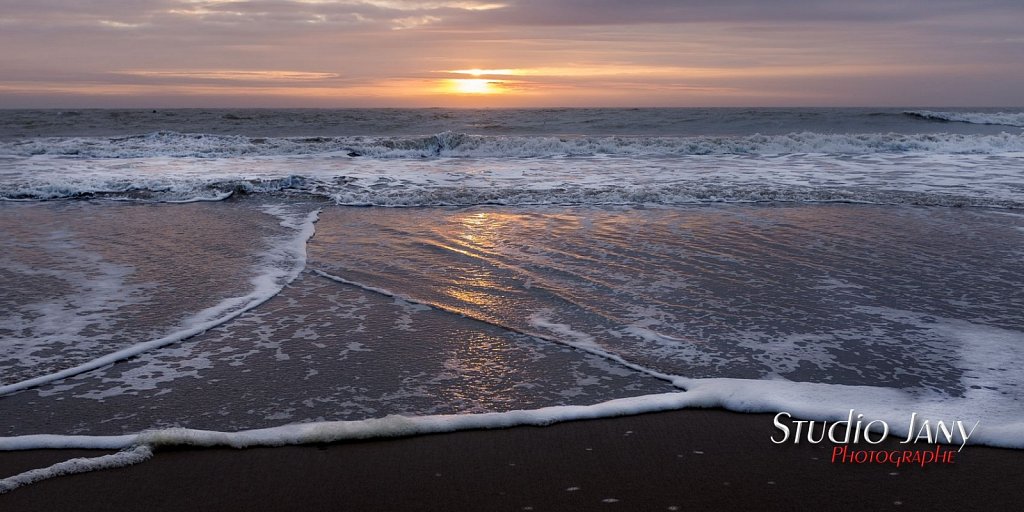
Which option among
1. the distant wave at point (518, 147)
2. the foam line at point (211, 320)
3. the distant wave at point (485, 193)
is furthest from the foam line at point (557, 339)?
the distant wave at point (518, 147)

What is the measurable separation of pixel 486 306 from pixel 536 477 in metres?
2.39

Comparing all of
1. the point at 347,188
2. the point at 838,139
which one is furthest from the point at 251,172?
the point at 838,139

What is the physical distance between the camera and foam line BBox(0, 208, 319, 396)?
3.85 m

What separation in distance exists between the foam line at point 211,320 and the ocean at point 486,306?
0.02 meters

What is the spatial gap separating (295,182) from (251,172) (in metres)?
2.91

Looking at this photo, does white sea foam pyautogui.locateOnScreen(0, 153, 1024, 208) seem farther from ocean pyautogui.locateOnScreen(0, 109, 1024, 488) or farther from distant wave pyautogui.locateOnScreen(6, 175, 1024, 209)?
ocean pyautogui.locateOnScreen(0, 109, 1024, 488)

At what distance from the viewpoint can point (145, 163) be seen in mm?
17156

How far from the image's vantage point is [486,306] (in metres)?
5.18

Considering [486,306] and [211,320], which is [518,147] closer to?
[486,306]

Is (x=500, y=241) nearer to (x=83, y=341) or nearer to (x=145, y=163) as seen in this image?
(x=83, y=341)

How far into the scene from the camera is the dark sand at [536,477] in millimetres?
2676

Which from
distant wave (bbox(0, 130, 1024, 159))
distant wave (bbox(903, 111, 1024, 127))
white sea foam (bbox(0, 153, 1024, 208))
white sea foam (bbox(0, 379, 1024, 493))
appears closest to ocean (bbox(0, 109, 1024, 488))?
white sea foam (bbox(0, 379, 1024, 493))

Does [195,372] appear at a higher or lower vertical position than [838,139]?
lower

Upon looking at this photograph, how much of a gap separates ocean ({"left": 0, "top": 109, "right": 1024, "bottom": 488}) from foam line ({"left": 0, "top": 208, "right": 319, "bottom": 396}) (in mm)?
23
